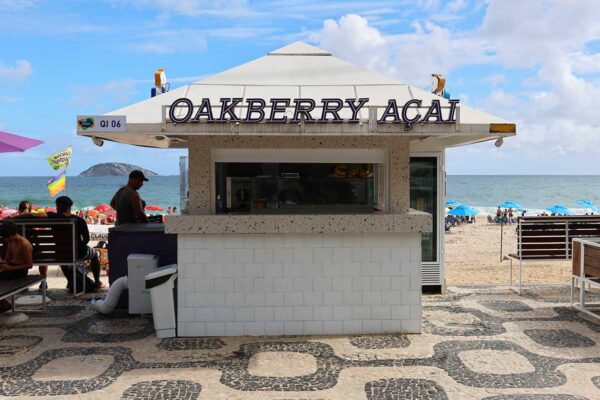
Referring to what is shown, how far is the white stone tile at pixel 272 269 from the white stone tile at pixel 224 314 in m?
0.60

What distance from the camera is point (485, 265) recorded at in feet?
53.5

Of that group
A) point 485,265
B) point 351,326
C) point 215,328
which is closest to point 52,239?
point 215,328

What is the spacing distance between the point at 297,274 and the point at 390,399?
2107 millimetres

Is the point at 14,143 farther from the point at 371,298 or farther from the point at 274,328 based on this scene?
the point at 371,298

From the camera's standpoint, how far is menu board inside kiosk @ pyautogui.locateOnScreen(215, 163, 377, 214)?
668 centimetres

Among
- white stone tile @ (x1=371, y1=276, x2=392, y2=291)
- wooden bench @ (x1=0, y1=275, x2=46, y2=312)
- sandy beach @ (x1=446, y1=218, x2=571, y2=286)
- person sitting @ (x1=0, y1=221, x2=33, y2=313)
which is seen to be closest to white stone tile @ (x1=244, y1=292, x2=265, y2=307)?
white stone tile @ (x1=371, y1=276, x2=392, y2=291)

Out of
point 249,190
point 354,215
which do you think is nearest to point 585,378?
point 354,215

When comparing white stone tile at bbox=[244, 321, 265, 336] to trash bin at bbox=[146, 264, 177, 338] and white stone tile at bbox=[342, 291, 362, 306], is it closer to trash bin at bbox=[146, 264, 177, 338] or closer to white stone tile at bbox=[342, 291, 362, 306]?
trash bin at bbox=[146, 264, 177, 338]

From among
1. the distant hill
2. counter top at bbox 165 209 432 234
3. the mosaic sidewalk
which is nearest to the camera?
the mosaic sidewalk

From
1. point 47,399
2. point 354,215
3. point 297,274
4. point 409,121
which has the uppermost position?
point 409,121

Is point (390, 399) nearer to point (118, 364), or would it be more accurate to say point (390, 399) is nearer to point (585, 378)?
point (585, 378)

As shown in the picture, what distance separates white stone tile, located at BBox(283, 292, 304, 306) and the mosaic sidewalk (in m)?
0.42

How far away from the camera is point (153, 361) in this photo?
5.68 meters

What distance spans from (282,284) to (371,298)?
3.53 feet
